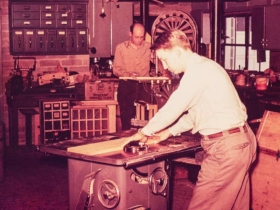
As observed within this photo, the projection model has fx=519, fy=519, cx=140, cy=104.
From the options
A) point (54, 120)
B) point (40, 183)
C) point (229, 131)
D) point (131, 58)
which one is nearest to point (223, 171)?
point (229, 131)

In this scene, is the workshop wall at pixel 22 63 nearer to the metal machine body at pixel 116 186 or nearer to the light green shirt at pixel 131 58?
the light green shirt at pixel 131 58

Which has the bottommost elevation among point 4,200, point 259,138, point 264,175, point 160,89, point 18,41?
point 4,200

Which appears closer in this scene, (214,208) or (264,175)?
(214,208)

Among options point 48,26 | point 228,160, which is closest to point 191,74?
point 228,160

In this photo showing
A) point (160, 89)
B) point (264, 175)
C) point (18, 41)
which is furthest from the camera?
point (18, 41)

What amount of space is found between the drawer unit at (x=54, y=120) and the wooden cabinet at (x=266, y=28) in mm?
3053

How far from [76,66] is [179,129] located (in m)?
5.14

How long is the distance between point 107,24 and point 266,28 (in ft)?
8.56

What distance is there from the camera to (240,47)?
938cm

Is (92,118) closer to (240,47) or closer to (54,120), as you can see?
(54,120)

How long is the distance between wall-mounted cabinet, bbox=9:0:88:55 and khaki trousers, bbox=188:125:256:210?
5479mm

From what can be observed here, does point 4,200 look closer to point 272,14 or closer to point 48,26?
point 48,26

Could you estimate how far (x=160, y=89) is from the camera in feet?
16.3

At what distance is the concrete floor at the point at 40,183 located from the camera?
452 cm
